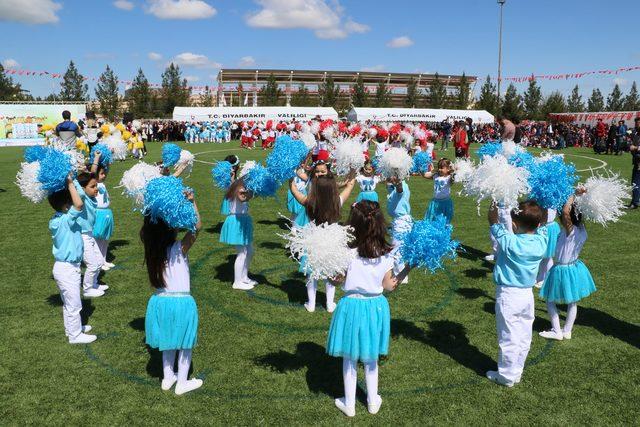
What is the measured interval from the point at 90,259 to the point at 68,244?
1.45 meters

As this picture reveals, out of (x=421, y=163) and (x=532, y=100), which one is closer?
(x=421, y=163)

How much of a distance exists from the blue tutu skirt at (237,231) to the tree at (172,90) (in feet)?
200

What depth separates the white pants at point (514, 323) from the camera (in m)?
4.41

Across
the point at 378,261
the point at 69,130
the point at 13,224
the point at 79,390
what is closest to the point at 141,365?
the point at 79,390

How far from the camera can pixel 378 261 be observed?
3.83m

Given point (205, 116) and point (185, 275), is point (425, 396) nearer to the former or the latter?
point (185, 275)

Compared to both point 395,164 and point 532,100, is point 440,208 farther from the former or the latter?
point 532,100

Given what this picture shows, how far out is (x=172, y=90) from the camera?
64938mm

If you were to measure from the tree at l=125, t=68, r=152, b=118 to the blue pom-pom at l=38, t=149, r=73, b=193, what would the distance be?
58996mm

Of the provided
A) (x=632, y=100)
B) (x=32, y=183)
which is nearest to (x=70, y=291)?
(x=32, y=183)

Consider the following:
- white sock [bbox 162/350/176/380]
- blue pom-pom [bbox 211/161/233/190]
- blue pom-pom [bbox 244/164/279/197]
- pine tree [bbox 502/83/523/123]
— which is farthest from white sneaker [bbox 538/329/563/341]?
pine tree [bbox 502/83/523/123]

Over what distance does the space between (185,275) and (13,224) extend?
9.23 meters

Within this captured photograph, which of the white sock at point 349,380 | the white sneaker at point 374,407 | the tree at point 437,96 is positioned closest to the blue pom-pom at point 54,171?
the white sock at point 349,380

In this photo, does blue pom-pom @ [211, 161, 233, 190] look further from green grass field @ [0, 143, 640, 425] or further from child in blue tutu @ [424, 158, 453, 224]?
child in blue tutu @ [424, 158, 453, 224]
